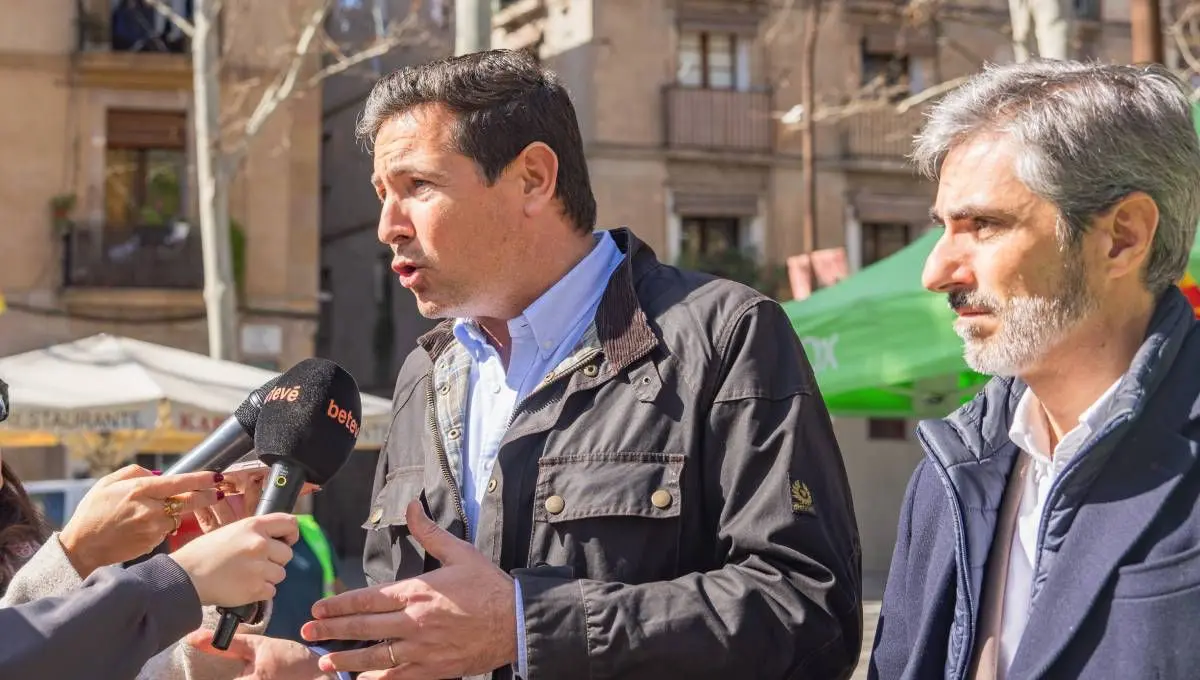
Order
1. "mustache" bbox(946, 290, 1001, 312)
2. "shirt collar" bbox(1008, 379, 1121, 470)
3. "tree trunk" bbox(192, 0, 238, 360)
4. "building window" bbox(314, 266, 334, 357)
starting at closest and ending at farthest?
"shirt collar" bbox(1008, 379, 1121, 470), "mustache" bbox(946, 290, 1001, 312), "tree trunk" bbox(192, 0, 238, 360), "building window" bbox(314, 266, 334, 357)

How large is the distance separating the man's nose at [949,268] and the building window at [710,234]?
23611 mm

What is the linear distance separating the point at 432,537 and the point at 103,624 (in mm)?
508

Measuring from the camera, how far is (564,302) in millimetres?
3092

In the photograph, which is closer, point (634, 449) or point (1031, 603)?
point (1031, 603)

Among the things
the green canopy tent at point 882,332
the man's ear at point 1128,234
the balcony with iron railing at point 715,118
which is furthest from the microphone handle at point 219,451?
the balcony with iron railing at point 715,118

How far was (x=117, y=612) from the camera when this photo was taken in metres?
2.49

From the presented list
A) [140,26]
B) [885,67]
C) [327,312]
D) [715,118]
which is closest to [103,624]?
[140,26]

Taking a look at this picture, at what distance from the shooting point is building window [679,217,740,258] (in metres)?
26.3

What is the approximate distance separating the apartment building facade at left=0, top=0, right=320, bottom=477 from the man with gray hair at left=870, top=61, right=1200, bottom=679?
69.2 ft

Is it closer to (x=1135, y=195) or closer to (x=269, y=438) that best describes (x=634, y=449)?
(x=269, y=438)

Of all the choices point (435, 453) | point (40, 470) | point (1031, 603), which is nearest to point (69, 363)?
point (435, 453)

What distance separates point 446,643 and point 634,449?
0.48 meters

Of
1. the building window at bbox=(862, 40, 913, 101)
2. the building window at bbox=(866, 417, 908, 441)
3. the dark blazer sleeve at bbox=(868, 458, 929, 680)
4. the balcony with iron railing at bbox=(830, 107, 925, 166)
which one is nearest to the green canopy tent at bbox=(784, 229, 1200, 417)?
the dark blazer sleeve at bbox=(868, 458, 929, 680)

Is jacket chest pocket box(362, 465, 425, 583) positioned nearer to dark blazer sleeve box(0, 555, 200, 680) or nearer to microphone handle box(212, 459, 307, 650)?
microphone handle box(212, 459, 307, 650)
